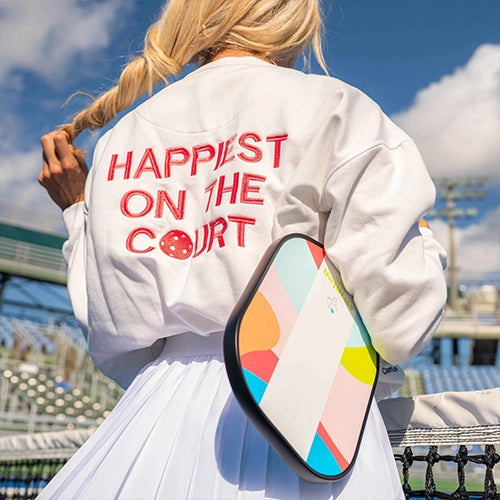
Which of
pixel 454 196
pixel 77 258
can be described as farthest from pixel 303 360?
pixel 454 196

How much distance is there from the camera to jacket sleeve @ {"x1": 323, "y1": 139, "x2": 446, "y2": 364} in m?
0.71

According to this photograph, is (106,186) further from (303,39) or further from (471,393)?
(471,393)

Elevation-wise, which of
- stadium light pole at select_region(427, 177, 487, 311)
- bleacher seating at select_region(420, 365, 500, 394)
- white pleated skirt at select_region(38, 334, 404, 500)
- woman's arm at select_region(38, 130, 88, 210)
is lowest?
white pleated skirt at select_region(38, 334, 404, 500)

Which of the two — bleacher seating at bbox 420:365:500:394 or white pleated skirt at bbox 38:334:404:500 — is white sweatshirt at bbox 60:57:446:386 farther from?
bleacher seating at bbox 420:365:500:394

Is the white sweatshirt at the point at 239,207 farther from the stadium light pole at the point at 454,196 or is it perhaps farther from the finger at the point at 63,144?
the stadium light pole at the point at 454,196

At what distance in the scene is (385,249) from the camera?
2.30 feet

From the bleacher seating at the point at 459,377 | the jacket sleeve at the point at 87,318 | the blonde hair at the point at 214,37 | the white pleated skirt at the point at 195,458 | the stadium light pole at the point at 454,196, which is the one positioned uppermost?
the stadium light pole at the point at 454,196

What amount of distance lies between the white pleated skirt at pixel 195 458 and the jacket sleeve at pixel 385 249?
0.39ft

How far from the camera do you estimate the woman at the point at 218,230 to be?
681mm

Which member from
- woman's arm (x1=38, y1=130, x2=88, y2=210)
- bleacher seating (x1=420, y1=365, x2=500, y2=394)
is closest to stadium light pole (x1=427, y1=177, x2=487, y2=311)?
bleacher seating (x1=420, y1=365, x2=500, y2=394)

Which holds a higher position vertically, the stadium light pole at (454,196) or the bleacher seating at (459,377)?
the stadium light pole at (454,196)

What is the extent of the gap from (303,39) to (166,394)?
552 mm

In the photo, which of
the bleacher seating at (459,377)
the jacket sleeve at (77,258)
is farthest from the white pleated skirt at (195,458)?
the bleacher seating at (459,377)

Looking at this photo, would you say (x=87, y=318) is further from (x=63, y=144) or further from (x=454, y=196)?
(x=454, y=196)
